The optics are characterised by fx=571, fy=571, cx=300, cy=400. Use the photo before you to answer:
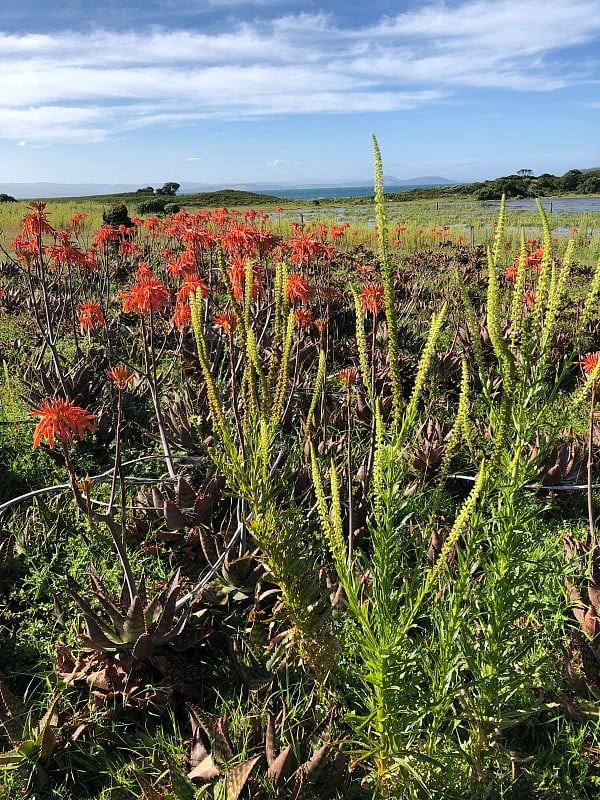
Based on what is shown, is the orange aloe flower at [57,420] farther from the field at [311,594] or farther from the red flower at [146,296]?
the red flower at [146,296]

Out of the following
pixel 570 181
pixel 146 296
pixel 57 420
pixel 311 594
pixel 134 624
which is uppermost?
pixel 570 181

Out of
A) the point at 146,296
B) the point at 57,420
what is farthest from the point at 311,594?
the point at 146,296

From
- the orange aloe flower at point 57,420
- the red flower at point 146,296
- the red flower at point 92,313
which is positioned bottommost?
the orange aloe flower at point 57,420

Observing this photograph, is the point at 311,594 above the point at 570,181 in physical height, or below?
below

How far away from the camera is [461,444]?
10.3 ft

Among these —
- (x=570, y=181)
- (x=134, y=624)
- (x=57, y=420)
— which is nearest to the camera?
(x=57, y=420)

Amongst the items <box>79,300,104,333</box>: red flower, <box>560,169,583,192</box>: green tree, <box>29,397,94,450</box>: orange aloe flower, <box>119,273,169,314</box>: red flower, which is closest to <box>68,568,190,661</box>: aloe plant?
<box>29,397,94,450</box>: orange aloe flower

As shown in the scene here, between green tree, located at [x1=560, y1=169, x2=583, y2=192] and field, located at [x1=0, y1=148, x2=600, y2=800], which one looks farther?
green tree, located at [x1=560, y1=169, x2=583, y2=192]

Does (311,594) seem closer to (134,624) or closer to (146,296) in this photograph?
(134,624)

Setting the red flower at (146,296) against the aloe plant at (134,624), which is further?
the red flower at (146,296)

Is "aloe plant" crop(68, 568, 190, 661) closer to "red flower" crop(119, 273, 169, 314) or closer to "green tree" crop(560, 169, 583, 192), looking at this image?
"red flower" crop(119, 273, 169, 314)

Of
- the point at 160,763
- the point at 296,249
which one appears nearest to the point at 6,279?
the point at 296,249

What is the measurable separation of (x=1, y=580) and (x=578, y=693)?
217cm

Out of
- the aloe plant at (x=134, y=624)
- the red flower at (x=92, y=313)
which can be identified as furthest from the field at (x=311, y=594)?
the red flower at (x=92, y=313)
